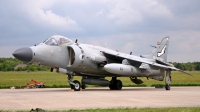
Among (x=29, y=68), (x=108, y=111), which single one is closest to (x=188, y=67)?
(x=29, y=68)

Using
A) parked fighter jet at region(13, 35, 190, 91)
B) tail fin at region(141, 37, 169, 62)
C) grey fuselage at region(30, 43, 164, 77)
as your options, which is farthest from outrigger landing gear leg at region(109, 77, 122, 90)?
tail fin at region(141, 37, 169, 62)

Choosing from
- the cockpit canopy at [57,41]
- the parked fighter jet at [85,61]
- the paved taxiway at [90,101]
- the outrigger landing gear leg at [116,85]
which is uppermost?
the cockpit canopy at [57,41]

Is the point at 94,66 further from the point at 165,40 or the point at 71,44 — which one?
the point at 165,40

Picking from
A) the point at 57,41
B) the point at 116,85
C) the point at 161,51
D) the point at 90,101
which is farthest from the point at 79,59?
the point at 90,101

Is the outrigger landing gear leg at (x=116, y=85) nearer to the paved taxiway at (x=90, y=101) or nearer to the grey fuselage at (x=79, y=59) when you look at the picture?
the grey fuselage at (x=79, y=59)

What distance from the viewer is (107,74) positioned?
23.0 m

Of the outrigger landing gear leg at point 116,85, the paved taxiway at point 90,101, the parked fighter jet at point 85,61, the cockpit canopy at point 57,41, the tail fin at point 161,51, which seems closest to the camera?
the paved taxiway at point 90,101

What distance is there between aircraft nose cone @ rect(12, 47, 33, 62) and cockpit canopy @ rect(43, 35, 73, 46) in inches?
57.3

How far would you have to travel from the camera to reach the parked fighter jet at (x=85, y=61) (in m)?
19.8

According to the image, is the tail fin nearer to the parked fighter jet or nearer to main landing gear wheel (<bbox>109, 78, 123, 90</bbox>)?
the parked fighter jet

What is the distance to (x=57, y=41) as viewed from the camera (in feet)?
67.5

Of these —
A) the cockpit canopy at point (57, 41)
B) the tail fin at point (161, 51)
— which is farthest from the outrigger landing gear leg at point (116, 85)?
the cockpit canopy at point (57, 41)

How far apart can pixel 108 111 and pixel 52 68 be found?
37.1ft

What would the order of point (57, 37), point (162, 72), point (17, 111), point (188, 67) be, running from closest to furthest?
point (17, 111), point (57, 37), point (162, 72), point (188, 67)
